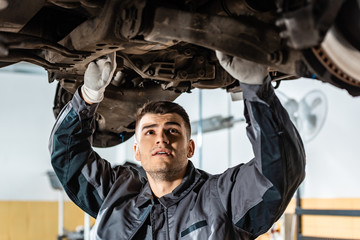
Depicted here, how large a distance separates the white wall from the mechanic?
2.65m

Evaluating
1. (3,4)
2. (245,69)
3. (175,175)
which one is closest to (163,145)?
(175,175)

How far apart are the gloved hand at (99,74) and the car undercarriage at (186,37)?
1.7 inches

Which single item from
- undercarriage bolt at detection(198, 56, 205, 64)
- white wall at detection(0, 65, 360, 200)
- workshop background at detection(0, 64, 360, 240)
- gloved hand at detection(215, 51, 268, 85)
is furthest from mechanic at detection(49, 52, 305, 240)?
white wall at detection(0, 65, 360, 200)

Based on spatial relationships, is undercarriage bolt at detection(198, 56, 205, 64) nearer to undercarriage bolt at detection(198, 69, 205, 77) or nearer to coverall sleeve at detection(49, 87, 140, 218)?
undercarriage bolt at detection(198, 69, 205, 77)

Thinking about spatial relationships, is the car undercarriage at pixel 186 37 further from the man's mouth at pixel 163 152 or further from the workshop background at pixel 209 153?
the workshop background at pixel 209 153

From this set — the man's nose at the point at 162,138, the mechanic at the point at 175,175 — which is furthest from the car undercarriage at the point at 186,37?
the man's nose at the point at 162,138

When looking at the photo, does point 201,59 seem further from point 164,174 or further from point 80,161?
point 80,161

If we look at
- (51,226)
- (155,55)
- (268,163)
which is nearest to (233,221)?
(268,163)

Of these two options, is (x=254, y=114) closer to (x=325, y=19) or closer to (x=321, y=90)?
(x=325, y=19)

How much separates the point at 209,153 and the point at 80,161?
4.46m

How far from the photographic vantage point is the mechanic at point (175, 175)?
1.54 m

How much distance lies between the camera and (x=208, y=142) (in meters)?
6.51

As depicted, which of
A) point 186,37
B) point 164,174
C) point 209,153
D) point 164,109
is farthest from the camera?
point 209,153

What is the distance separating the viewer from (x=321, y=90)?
4469mm
